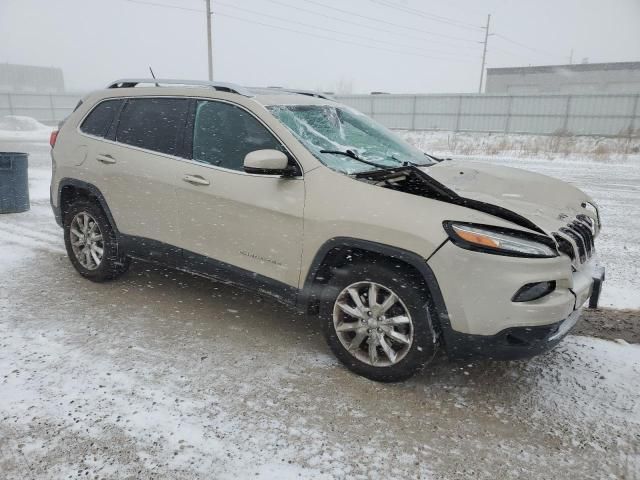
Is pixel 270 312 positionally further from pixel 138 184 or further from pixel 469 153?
pixel 469 153

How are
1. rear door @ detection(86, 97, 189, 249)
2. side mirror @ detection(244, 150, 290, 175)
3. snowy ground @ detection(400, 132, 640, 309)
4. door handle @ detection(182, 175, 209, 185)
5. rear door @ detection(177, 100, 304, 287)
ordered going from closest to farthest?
side mirror @ detection(244, 150, 290, 175), rear door @ detection(177, 100, 304, 287), door handle @ detection(182, 175, 209, 185), rear door @ detection(86, 97, 189, 249), snowy ground @ detection(400, 132, 640, 309)

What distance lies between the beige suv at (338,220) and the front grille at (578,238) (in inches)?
0.5

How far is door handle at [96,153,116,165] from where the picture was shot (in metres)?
4.26

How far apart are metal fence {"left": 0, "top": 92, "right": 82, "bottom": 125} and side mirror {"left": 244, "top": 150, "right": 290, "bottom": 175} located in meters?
39.9

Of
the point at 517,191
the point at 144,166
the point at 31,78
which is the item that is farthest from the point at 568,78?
the point at 31,78

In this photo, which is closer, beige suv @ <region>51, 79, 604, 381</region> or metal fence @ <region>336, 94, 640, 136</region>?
beige suv @ <region>51, 79, 604, 381</region>

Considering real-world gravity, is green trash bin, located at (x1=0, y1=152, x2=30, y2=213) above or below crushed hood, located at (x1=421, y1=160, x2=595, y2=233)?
below

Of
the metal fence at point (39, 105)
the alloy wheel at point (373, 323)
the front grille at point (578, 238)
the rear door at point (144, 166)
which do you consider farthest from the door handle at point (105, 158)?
the metal fence at point (39, 105)

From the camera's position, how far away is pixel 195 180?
3678 millimetres

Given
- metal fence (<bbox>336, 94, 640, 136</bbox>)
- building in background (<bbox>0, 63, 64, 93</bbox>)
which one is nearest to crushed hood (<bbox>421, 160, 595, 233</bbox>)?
metal fence (<bbox>336, 94, 640, 136</bbox>)

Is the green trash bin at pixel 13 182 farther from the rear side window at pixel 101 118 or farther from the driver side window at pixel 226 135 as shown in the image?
the driver side window at pixel 226 135

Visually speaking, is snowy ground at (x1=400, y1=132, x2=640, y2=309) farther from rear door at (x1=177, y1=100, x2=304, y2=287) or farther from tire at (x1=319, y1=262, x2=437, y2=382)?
rear door at (x1=177, y1=100, x2=304, y2=287)

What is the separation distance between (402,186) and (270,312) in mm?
1829

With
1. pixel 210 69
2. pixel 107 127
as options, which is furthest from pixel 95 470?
pixel 210 69
